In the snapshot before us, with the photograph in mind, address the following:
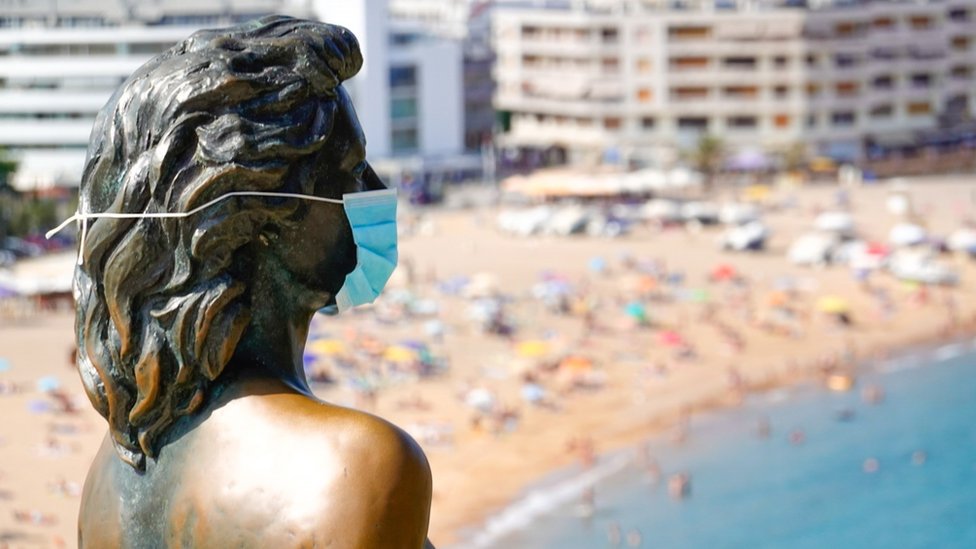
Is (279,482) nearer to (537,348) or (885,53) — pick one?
(537,348)

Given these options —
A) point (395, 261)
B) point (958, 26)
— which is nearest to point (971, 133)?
point (958, 26)

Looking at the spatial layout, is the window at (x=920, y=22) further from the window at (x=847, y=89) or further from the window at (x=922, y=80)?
the window at (x=847, y=89)

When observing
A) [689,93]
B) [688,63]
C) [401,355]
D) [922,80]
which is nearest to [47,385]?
[401,355]

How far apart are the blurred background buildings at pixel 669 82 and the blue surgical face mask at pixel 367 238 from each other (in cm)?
6246

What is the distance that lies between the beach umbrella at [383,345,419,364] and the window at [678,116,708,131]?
3427cm

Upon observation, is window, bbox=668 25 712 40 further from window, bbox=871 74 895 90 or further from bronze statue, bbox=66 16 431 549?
bronze statue, bbox=66 16 431 549

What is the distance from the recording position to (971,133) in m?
75.4

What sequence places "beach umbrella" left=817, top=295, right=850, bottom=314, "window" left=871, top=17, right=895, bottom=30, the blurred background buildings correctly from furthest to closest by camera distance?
"window" left=871, top=17, right=895, bottom=30 → the blurred background buildings → "beach umbrella" left=817, top=295, right=850, bottom=314

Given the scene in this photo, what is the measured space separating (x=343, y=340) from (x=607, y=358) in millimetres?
6920

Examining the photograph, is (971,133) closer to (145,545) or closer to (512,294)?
(512,294)

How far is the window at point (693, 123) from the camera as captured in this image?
236 feet

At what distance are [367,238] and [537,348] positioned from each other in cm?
3804

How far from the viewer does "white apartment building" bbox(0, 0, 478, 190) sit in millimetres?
53753

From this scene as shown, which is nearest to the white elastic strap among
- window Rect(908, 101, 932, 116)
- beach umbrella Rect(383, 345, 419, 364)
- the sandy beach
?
the sandy beach
